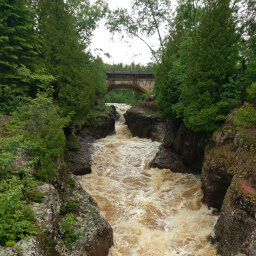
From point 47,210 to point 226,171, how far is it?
27.1 ft

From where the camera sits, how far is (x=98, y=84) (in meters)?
25.0

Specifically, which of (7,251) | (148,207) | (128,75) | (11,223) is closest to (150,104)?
(128,75)

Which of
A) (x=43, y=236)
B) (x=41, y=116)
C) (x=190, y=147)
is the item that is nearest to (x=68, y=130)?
(x=41, y=116)

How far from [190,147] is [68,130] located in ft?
32.7

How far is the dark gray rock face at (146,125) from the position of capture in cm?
2227

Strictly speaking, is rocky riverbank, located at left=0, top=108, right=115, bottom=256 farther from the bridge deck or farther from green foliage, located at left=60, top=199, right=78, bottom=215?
the bridge deck

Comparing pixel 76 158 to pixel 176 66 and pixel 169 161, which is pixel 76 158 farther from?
pixel 176 66

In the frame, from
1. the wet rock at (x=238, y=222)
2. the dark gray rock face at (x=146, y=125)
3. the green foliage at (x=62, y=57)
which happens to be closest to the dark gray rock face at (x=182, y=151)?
the dark gray rock face at (x=146, y=125)

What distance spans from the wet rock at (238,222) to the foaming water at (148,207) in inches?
35.8

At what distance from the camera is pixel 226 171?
9.24 m

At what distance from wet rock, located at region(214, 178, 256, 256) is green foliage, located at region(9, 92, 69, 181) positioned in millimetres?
7197

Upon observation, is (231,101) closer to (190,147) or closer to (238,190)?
(190,147)

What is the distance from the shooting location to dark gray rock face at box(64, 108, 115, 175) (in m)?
14.0

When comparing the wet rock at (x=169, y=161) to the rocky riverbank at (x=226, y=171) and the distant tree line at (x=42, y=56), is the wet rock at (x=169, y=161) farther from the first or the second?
the distant tree line at (x=42, y=56)
